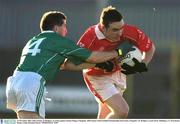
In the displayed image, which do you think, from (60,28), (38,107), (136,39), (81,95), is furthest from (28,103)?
(81,95)

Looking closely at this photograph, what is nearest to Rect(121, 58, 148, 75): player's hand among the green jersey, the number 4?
the green jersey

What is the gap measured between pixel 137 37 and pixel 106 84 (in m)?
0.63

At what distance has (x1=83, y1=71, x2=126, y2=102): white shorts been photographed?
1075cm

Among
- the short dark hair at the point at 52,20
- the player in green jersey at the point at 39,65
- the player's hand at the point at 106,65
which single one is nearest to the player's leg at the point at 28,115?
the player in green jersey at the point at 39,65

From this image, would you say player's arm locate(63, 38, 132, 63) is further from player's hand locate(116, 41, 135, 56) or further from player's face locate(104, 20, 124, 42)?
player's face locate(104, 20, 124, 42)

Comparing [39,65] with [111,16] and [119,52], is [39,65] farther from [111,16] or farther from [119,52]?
[111,16]

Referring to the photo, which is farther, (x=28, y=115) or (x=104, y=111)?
(x=104, y=111)

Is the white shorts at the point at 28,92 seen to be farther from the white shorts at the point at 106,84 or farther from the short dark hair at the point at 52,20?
the white shorts at the point at 106,84

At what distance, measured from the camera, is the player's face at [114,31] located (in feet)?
33.7

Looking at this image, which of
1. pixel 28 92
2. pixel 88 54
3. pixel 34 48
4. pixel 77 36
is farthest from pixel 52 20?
pixel 77 36

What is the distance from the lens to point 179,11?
2141cm

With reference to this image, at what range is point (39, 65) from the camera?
31.4 ft

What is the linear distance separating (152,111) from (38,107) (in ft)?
41.2

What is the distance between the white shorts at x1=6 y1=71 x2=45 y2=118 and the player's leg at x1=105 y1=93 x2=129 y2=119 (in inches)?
47.6
